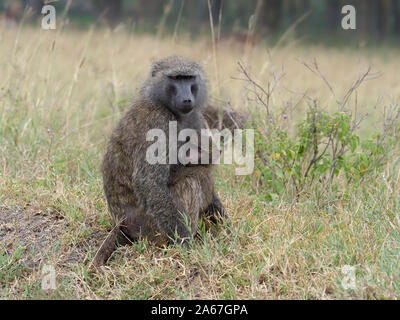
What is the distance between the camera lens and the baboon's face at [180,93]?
3385 mm

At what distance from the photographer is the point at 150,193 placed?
3271mm

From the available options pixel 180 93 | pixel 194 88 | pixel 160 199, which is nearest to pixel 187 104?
pixel 180 93

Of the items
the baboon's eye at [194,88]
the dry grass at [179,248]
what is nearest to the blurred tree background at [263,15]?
the dry grass at [179,248]

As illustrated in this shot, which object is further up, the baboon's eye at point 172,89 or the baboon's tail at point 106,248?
the baboon's eye at point 172,89

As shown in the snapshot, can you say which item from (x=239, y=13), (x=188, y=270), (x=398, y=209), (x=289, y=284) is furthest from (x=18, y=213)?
(x=239, y=13)

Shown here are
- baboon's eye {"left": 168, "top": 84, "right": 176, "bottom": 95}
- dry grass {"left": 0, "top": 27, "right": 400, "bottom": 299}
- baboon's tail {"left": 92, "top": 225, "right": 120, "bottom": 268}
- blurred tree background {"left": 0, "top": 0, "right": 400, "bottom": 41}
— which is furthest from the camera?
blurred tree background {"left": 0, "top": 0, "right": 400, "bottom": 41}

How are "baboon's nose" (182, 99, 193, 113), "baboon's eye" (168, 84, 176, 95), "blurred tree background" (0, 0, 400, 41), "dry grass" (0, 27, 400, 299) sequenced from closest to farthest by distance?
"dry grass" (0, 27, 400, 299) < "baboon's nose" (182, 99, 193, 113) < "baboon's eye" (168, 84, 176, 95) < "blurred tree background" (0, 0, 400, 41)

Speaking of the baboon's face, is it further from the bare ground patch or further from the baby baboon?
the bare ground patch

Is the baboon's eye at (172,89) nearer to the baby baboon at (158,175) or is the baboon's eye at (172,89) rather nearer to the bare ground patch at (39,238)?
the baby baboon at (158,175)

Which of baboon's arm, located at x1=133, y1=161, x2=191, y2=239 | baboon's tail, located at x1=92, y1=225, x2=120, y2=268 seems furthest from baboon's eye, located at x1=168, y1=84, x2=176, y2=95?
baboon's tail, located at x1=92, y1=225, x2=120, y2=268

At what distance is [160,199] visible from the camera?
3270mm

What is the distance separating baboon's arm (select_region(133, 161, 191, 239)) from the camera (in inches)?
128

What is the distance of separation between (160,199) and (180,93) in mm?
659
